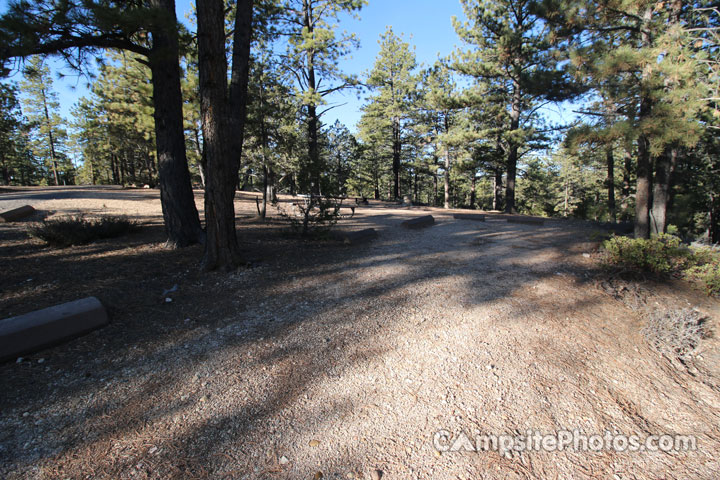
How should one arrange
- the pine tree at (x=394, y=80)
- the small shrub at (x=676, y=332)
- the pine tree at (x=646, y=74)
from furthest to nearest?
1. the pine tree at (x=394, y=80)
2. the pine tree at (x=646, y=74)
3. the small shrub at (x=676, y=332)

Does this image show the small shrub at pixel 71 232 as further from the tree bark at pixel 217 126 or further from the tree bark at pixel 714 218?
the tree bark at pixel 714 218

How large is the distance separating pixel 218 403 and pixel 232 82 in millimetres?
5011

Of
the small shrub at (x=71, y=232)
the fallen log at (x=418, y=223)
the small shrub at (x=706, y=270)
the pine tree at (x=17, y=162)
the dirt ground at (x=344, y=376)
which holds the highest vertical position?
the pine tree at (x=17, y=162)

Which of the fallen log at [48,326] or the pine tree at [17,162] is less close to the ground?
the pine tree at [17,162]

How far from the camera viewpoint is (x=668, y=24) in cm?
527

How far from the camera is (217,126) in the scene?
429cm

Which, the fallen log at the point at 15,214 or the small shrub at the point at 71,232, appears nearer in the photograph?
the small shrub at the point at 71,232

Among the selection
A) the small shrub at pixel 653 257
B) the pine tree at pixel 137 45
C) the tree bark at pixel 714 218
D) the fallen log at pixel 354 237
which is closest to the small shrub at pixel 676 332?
the small shrub at pixel 653 257

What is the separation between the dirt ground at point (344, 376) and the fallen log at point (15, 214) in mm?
4737

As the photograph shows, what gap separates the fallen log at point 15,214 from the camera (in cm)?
743

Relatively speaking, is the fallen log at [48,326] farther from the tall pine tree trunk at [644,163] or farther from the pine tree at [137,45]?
the tall pine tree trunk at [644,163]

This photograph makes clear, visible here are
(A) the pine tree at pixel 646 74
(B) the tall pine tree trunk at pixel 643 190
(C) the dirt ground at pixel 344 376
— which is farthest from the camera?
(B) the tall pine tree trunk at pixel 643 190

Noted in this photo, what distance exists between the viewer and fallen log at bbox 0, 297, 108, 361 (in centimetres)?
251

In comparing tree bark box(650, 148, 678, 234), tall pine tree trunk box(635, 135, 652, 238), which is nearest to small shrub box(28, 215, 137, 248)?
tall pine tree trunk box(635, 135, 652, 238)
